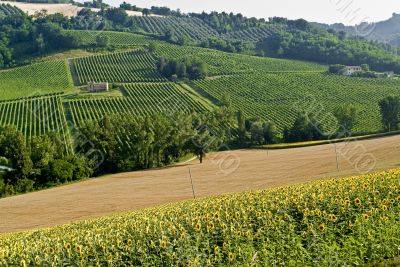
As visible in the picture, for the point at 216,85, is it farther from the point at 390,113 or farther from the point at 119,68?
the point at 390,113

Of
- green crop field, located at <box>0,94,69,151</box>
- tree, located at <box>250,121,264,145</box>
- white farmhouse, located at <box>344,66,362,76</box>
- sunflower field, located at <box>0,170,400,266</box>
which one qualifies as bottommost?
green crop field, located at <box>0,94,69,151</box>

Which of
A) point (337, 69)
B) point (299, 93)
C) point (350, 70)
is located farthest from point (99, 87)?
point (350, 70)

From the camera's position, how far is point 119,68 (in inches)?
6029

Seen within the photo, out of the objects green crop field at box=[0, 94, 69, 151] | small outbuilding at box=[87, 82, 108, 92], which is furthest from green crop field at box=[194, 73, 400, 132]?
green crop field at box=[0, 94, 69, 151]

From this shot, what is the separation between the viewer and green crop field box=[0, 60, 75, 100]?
399 ft

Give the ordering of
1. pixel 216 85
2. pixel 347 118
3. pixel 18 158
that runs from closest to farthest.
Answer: pixel 18 158, pixel 347 118, pixel 216 85

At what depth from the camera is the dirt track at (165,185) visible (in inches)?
1469

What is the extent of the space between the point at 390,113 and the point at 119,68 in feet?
307

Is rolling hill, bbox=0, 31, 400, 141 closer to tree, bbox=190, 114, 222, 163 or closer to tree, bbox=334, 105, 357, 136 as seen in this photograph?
tree, bbox=334, 105, 357, 136

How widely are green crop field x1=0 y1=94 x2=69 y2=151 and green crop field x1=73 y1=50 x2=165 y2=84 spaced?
26262 millimetres

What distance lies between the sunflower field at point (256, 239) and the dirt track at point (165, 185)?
19435mm

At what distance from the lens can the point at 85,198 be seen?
4609 cm

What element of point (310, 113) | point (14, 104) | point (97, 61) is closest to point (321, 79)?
point (310, 113)

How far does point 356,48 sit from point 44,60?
426 ft
